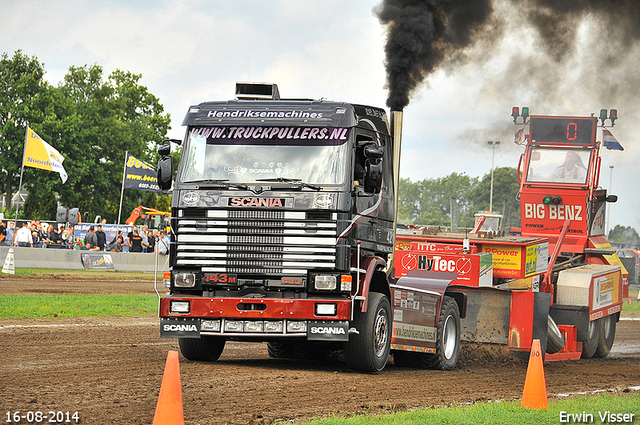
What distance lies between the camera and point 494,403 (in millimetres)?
8484

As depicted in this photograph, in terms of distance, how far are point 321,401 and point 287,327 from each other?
177 cm

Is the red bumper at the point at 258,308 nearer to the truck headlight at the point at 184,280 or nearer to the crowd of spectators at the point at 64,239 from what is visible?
the truck headlight at the point at 184,280

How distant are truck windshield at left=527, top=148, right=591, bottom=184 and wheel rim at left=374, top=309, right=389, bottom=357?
7947 mm

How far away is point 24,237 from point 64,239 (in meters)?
2.90

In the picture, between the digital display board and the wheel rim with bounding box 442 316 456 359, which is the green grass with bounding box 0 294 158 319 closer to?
the wheel rim with bounding box 442 316 456 359

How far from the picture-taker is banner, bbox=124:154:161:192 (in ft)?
126

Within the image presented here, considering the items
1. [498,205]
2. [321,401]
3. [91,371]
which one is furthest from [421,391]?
[498,205]

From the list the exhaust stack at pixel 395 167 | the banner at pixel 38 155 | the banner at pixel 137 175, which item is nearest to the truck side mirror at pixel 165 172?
the exhaust stack at pixel 395 167

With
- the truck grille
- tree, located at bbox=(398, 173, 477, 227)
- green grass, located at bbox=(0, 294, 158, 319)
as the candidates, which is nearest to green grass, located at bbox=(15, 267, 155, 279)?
green grass, located at bbox=(0, 294, 158, 319)

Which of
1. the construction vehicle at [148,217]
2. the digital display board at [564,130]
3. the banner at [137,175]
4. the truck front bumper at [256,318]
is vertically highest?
the banner at [137,175]

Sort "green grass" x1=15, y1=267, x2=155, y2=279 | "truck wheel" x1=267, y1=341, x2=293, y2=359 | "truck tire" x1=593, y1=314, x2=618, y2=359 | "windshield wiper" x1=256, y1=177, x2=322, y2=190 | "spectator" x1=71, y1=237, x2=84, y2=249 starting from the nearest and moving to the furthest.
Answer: "windshield wiper" x1=256, y1=177, x2=322, y2=190 < "truck wheel" x1=267, y1=341, x2=293, y2=359 < "truck tire" x1=593, y1=314, x2=618, y2=359 < "green grass" x1=15, y1=267, x2=155, y2=279 < "spectator" x1=71, y1=237, x2=84, y2=249

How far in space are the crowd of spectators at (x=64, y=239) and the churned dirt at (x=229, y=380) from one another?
14700 mm

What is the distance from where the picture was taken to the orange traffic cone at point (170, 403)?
574cm

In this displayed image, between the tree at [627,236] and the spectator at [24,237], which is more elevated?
the tree at [627,236]
